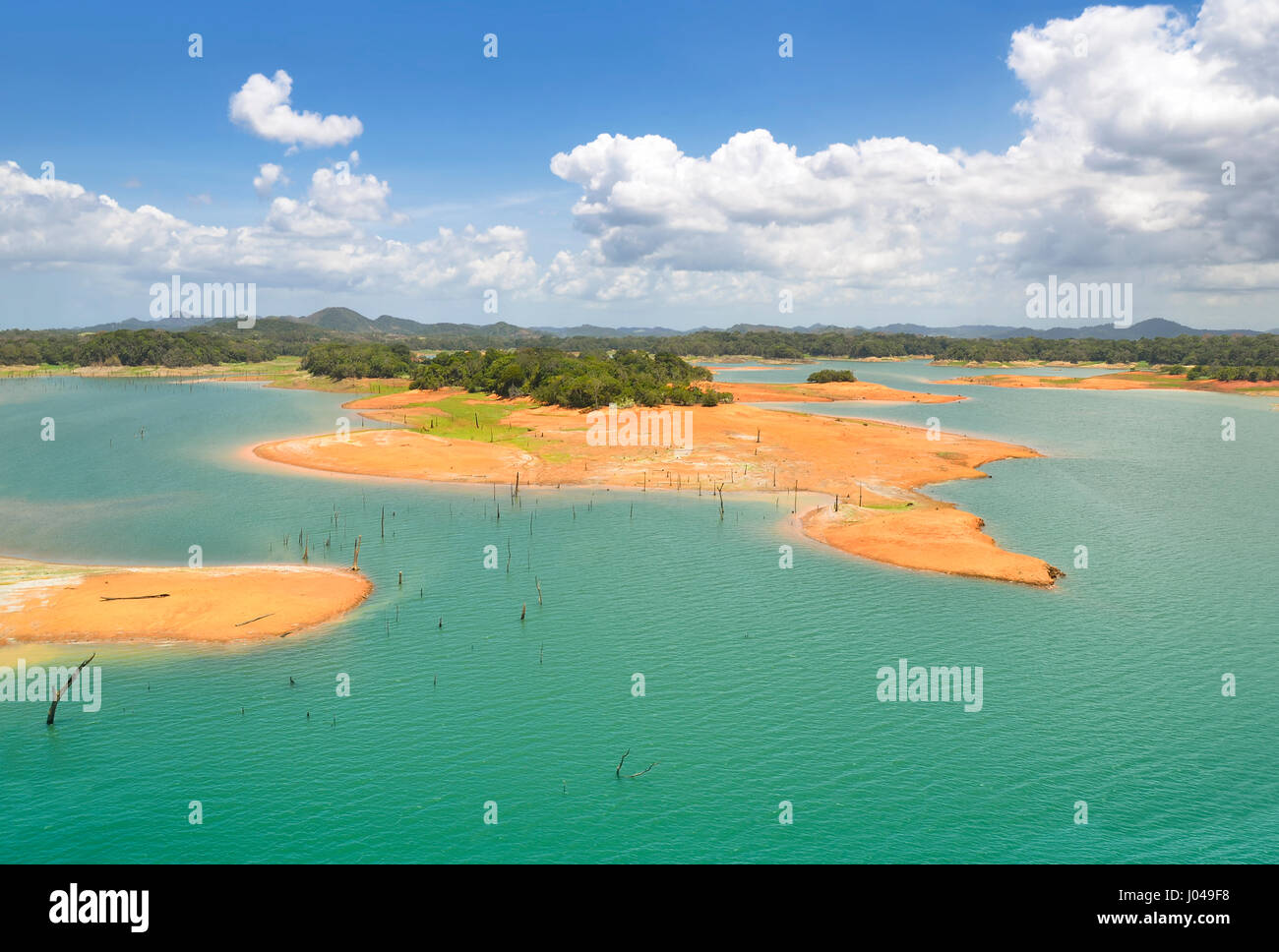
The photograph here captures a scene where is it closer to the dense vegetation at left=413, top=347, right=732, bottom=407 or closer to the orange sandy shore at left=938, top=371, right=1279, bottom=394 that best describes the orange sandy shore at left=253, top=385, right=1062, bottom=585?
the dense vegetation at left=413, top=347, right=732, bottom=407

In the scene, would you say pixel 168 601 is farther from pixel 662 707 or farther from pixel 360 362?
pixel 360 362

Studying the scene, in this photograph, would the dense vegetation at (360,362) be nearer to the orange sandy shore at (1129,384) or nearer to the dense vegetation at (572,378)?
the dense vegetation at (572,378)

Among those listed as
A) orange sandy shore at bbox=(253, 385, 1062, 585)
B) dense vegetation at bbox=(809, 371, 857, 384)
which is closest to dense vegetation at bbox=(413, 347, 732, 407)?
orange sandy shore at bbox=(253, 385, 1062, 585)

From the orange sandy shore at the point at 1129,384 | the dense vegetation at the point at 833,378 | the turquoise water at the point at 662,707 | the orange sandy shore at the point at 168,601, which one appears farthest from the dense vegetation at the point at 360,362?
the orange sandy shore at the point at 168,601

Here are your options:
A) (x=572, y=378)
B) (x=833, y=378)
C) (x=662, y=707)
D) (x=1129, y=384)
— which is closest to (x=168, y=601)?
(x=662, y=707)
